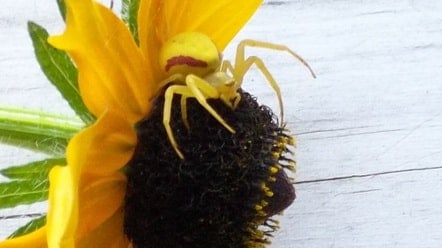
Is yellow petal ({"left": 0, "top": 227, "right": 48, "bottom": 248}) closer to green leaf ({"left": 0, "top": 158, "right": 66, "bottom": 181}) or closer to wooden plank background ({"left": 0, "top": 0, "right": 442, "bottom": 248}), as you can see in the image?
green leaf ({"left": 0, "top": 158, "right": 66, "bottom": 181})

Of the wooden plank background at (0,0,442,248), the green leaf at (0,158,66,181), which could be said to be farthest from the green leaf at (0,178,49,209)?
the wooden plank background at (0,0,442,248)

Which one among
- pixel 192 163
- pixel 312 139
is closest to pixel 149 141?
pixel 192 163

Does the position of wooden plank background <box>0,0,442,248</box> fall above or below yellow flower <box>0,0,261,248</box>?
below

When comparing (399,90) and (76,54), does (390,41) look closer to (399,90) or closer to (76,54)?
(399,90)

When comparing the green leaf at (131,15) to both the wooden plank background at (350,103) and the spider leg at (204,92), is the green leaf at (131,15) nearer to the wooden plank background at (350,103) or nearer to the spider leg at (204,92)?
the spider leg at (204,92)

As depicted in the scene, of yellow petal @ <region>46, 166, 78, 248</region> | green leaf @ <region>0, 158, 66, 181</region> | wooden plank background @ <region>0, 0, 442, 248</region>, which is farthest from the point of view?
wooden plank background @ <region>0, 0, 442, 248</region>

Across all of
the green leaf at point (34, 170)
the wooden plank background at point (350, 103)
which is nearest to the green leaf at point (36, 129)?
the green leaf at point (34, 170)

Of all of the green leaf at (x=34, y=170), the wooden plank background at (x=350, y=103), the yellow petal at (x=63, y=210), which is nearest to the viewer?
the yellow petal at (x=63, y=210)

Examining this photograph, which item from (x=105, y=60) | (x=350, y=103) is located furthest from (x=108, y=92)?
(x=350, y=103)
